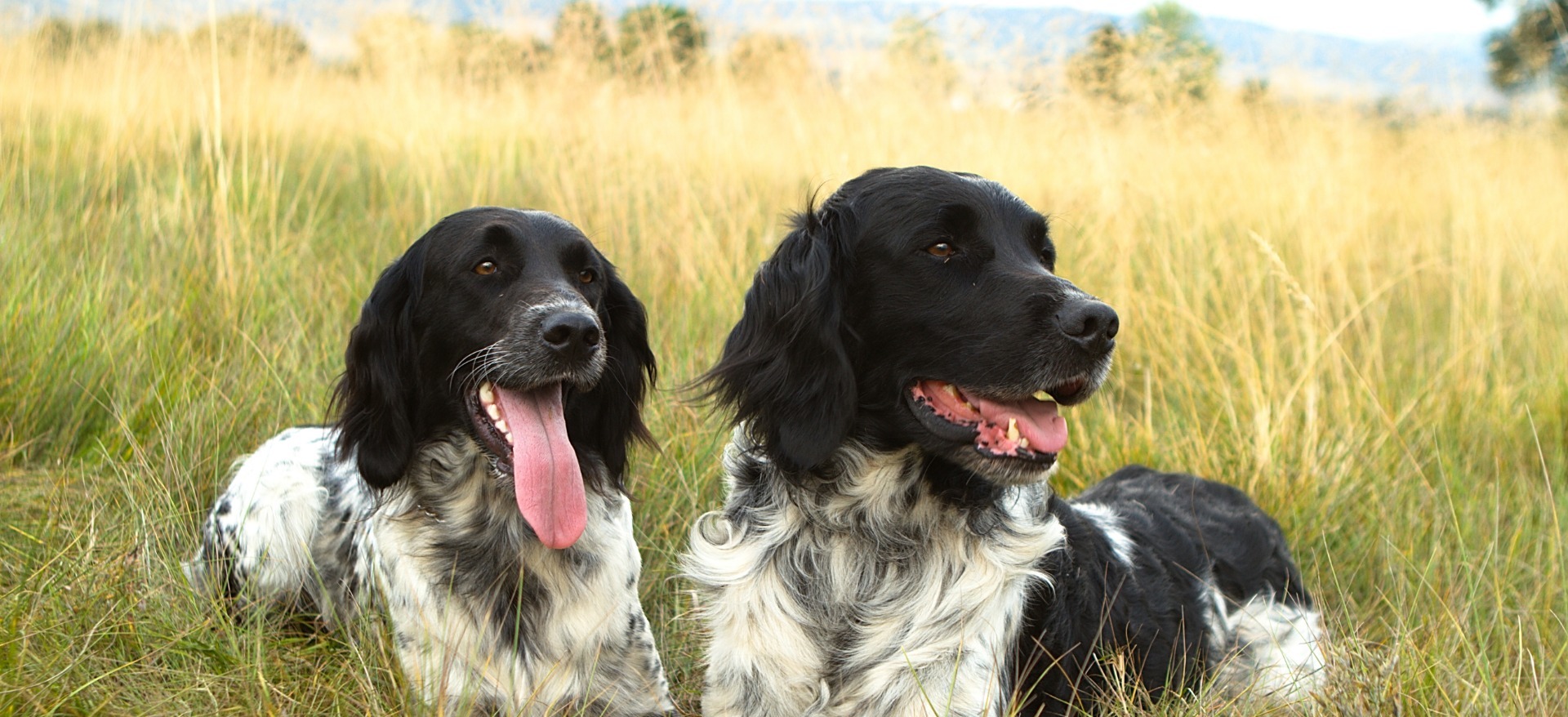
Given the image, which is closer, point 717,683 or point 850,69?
point 717,683

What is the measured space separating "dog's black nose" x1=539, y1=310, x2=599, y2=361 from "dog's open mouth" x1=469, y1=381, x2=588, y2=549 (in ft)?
0.67

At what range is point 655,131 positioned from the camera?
713 centimetres

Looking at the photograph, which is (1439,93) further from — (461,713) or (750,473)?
(461,713)

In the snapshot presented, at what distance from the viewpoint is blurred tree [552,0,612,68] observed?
7223 mm

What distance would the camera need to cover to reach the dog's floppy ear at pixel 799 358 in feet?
8.20

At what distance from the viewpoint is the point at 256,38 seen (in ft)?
22.1

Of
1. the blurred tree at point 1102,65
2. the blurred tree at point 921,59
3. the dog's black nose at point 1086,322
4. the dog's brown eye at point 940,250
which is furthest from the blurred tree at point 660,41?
the dog's black nose at point 1086,322

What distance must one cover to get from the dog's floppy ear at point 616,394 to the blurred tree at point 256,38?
348 centimetres

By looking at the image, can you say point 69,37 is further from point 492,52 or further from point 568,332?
point 568,332

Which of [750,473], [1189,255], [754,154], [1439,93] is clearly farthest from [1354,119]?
[750,473]

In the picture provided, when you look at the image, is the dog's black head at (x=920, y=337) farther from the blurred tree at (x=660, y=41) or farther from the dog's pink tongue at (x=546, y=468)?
the blurred tree at (x=660, y=41)

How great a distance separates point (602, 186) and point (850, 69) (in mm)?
1702

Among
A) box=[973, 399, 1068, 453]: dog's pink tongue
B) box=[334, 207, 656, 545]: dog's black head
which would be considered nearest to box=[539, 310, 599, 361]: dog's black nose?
box=[334, 207, 656, 545]: dog's black head

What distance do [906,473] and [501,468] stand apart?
3.17 ft
